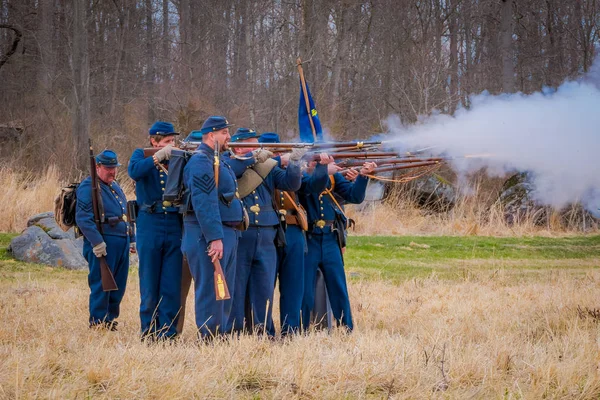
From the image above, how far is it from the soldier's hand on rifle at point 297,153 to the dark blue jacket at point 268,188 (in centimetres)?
6

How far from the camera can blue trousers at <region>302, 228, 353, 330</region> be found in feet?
25.5

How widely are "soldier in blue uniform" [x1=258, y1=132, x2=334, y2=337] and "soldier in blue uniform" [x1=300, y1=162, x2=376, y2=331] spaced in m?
0.17

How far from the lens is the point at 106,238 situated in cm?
840

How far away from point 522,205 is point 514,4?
11438 millimetres

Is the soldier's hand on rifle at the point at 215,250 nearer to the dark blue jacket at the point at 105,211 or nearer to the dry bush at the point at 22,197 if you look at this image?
the dark blue jacket at the point at 105,211

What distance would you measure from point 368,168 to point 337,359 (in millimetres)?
2490

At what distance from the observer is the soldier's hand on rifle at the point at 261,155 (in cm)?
740

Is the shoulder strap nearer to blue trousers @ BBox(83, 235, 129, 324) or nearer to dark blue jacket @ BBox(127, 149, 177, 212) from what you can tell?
dark blue jacket @ BBox(127, 149, 177, 212)

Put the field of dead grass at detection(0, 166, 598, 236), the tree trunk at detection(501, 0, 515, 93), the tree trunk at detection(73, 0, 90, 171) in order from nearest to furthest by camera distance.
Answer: the field of dead grass at detection(0, 166, 598, 236), the tree trunk at detection(73, 0, 90, 171), the tree trunk at detection(501, 0, 515, 93)

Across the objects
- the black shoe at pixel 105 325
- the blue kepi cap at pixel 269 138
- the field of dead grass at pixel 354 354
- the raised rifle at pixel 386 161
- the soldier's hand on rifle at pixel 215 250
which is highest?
the blue kepi cap at pixel 269 138

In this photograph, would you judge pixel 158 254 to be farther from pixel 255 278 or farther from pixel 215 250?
pixel 215 250

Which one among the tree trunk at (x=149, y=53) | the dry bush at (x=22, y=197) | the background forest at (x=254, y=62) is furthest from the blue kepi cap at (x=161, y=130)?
the tree trunk at (x=149, y=53)

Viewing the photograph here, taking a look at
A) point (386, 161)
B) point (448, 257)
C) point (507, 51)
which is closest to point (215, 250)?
point (386, 161)

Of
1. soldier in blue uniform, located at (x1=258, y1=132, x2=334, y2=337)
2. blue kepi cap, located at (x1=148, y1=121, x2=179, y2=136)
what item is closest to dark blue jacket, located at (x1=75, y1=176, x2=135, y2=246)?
blue kepi cap, located at (x1=148, y1=121, x2=179, y2=136)
